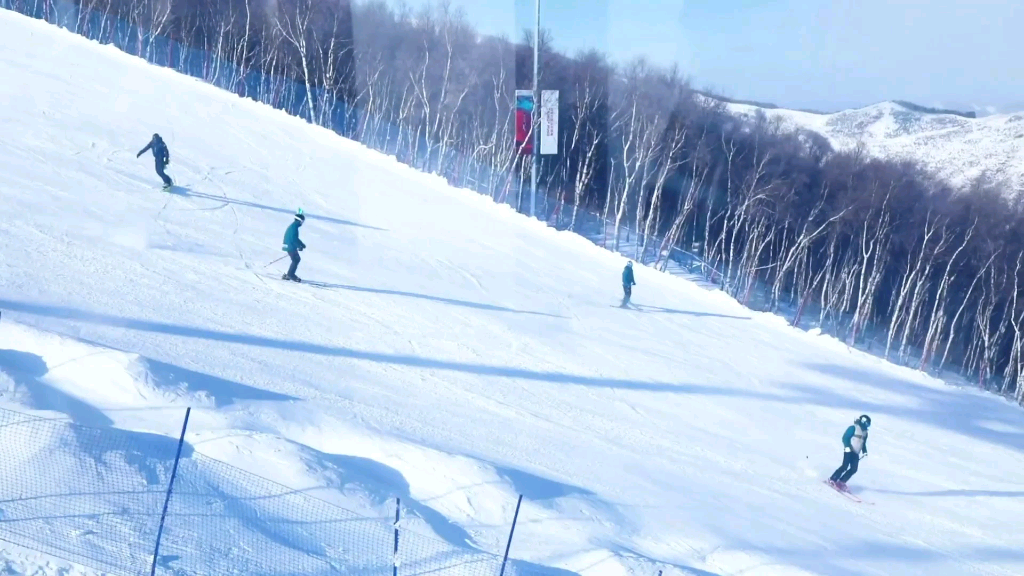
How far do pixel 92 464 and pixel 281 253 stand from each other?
11.3 m

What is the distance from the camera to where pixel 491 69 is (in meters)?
41.9

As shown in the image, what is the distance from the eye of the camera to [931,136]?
51594mm

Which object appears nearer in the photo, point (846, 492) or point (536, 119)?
point (846, 492)

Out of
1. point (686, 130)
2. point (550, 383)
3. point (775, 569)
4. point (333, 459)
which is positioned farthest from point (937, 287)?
point (333, 459)

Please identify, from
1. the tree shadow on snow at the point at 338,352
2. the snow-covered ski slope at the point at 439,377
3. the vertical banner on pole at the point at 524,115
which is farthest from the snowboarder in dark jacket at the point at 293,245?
the vertical banner on pole at the point at 524,115

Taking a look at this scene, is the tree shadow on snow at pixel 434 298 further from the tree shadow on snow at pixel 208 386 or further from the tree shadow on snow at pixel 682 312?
the tree shadow on snow at pixel 208 386

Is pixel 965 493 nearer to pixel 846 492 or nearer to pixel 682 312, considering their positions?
pixel 846 492

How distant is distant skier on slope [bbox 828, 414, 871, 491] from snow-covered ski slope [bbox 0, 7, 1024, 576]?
0.49 meters

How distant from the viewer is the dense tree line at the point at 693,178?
Answer: 40312 mm

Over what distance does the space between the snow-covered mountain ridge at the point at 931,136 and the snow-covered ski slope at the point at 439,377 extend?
83.1 feet

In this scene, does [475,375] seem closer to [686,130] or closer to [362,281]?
[362,281]

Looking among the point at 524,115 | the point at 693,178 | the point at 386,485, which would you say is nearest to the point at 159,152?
the point at 386,485

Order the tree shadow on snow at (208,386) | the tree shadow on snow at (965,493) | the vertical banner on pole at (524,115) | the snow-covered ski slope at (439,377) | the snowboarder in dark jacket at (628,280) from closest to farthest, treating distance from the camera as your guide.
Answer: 1. the snow-covered ski slope at (439,377)
2. the tree shadow on snow at (208,386)
3. the tree shadow on snow at (965,493)
4. the snowboarder in dark jacket at (628,280)
5. the vertical banner on pole at (524,115)

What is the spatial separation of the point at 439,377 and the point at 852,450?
649cm
